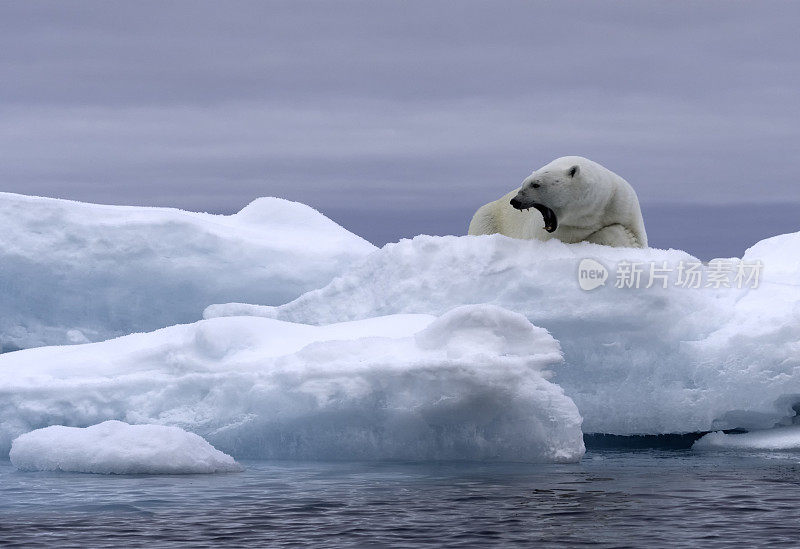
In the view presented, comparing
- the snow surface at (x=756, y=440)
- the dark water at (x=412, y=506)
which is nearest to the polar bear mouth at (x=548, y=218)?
the snow surface at (x=756, y=440)

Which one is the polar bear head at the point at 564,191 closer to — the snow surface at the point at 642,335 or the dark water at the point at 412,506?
the snow surface at the point at 642,335

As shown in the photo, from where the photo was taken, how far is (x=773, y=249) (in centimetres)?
1245

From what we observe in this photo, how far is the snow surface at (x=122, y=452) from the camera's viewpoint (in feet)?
24.1

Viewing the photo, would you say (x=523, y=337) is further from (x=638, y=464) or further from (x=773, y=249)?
(x=773, y=249)

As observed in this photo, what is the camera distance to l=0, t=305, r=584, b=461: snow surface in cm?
763

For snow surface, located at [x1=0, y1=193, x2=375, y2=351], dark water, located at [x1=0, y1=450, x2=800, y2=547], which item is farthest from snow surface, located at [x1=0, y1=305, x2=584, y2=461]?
snow surface, located at [x1=0, y1=193, x2=375, y2=351]

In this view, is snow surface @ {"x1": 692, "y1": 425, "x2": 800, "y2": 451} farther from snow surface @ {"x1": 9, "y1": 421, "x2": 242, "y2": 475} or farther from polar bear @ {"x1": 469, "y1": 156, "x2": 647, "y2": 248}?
snow surface @ {"x1": 9, "y1": 421, "x2": 242, "y2": 475}

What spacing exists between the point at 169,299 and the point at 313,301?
169 inches

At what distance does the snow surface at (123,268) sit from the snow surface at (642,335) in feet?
15.6

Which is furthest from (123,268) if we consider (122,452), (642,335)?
(642,335)

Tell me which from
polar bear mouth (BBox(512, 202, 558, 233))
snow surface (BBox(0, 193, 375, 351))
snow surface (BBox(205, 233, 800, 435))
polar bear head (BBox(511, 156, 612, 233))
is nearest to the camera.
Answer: snow surface (BBox(205, 233, 800, 435))

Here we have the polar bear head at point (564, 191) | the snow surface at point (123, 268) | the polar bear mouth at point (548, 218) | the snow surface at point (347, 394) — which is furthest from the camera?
the snow surface at point (123, 268)

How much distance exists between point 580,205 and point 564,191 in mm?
227

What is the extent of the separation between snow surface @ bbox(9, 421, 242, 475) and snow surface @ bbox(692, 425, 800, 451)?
13.0 feet
